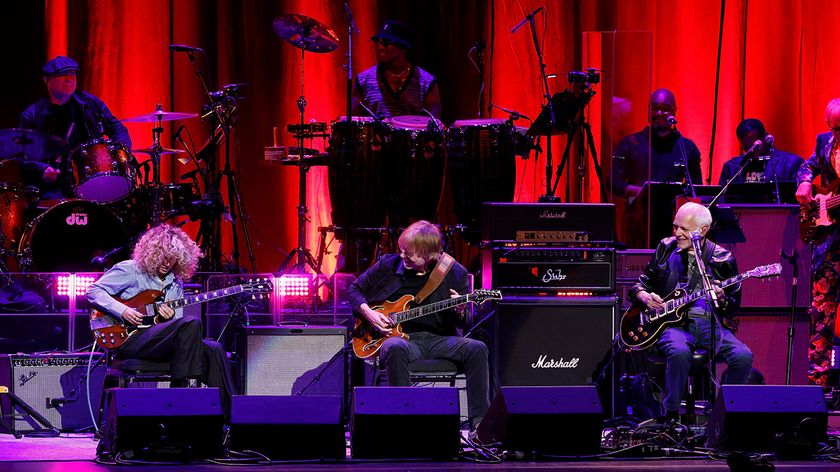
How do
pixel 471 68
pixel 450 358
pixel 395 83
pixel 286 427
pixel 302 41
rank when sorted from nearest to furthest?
pixel 286 427, pixel 450 358, pixel 302 41, pixel 395 83, pixel 471 68

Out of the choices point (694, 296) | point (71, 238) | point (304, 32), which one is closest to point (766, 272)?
point (694, 296)

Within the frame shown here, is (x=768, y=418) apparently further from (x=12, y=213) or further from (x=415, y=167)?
(x=12, y=213)

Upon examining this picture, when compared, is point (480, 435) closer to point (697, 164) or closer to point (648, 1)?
point (697, 164)

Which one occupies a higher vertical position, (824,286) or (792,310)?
(824,286)

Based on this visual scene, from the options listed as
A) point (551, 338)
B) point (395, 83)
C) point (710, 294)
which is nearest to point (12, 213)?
point (395, 83)

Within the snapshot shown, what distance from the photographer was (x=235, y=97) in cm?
887

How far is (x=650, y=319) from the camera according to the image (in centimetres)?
659

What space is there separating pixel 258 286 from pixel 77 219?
2.02 m

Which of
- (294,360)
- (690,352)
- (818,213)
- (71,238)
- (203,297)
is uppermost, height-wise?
(818,213)

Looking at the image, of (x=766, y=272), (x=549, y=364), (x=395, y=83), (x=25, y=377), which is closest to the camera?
(x=766, y=272)

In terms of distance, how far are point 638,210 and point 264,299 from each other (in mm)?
2951

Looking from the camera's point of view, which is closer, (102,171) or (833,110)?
(833,110)

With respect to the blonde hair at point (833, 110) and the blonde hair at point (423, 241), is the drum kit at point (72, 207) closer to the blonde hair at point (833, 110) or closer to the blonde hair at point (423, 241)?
the blonde hair at point (423, 241)

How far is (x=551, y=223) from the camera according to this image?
22.8 ft
